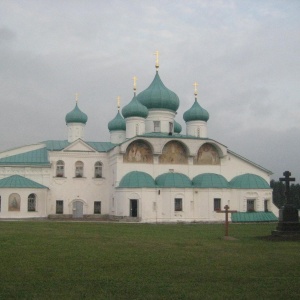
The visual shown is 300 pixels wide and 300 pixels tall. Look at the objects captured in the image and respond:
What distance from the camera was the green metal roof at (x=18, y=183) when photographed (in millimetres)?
39281

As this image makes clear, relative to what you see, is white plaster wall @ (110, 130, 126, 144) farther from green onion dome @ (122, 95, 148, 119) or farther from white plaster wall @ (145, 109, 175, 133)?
green onion dome @ (122, 95, 148, 119)

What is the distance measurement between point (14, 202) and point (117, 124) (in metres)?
14.5

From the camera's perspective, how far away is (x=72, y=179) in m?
42.6

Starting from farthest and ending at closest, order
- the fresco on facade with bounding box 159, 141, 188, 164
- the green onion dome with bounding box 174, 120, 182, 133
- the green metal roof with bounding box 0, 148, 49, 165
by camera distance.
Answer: the green onion dome with bounding box 174, 120, 182, 133
the green metal roof with bounding box 0, 148, 49, 165
the fresco on facade with bounding box 159, 141, 188, 164

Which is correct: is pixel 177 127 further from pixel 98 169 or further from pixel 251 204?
pixel 251 204

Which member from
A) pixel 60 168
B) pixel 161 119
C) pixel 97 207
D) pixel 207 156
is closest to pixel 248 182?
pixel 207 156

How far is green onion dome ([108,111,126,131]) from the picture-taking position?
162ft

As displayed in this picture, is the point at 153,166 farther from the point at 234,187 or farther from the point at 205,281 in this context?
the point at 205,281

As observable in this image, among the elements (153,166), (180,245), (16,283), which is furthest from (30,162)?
(16,283)

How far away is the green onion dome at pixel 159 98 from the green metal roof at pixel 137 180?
289 inches

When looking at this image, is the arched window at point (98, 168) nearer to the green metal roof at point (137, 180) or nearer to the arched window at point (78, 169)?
the arched window at point (78, 169)

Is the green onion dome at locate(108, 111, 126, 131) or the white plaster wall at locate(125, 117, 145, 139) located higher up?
the green onion dome at locate(108, 111, 126, 131)

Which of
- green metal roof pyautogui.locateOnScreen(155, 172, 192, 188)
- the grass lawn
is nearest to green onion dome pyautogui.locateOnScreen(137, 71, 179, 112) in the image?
green metal roof pyautogui.locateOnScreen(155, 172, 192, 188)

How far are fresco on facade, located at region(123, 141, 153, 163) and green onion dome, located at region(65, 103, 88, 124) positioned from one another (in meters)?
8.86
